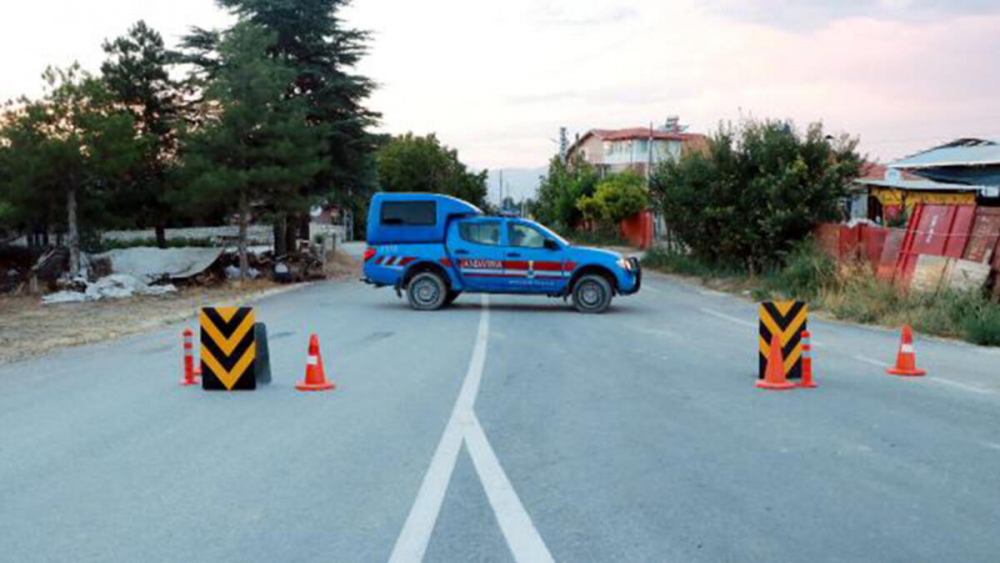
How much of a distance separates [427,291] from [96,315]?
7.11m

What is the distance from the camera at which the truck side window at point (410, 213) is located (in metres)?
19.8

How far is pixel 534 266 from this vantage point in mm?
19141

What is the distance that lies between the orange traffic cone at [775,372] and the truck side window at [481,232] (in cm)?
987

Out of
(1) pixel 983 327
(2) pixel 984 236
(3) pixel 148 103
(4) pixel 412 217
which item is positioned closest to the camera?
(1) pixel 983 327

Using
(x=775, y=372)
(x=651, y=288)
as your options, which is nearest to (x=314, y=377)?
(x=775, y=372)

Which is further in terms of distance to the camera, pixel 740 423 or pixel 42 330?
pixel 42 330

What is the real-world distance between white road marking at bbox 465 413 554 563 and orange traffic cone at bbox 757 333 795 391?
367 centimetres

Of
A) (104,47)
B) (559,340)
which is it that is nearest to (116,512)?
(559,340)

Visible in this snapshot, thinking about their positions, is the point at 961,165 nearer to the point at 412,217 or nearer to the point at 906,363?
the point at 412,217

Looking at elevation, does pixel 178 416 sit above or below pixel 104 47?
below

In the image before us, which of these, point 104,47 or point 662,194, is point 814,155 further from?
point 104,47

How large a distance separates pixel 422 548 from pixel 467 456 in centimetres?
202

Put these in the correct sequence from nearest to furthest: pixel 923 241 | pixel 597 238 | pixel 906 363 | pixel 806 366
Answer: pixel 806 366, pixel 906 363, pixel 923 241, pixel 597 238

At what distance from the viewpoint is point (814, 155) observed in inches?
1003
